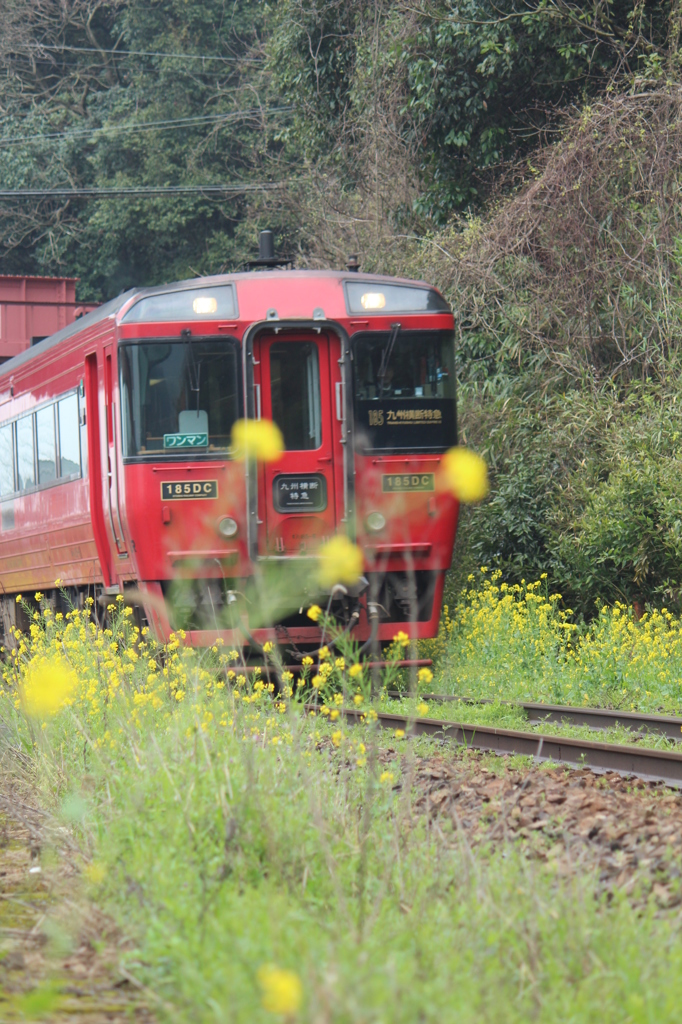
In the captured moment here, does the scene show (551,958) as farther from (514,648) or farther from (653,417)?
(653,417)

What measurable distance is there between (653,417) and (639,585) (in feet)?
5.54

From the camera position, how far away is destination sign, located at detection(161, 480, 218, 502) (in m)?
9.55

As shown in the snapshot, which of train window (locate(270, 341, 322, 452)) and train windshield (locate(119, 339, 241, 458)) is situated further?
train window (locate(270, 341, 322, 452))

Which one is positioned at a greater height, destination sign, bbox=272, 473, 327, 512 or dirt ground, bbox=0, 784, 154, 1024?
destination sign, bbox=272, 473, 327, 512

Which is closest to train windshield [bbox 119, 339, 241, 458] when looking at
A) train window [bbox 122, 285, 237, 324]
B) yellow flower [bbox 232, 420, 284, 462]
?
train window [bbox 122, 285, 237, 324]

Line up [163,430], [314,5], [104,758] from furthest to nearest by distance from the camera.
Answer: [314,5] < [163,430] < [104,758]

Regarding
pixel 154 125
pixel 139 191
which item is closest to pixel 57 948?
pixel 139 191

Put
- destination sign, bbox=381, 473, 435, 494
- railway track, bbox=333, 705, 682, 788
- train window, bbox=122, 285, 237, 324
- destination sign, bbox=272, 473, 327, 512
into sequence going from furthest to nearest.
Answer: destination sign, bbox=381, 473, 435, 494 → destination sign, bbox=272, 473, 327, 512 → train window, bbox=122, 285, 237, 324 → railway track, bbox=333, 705, 682, 788

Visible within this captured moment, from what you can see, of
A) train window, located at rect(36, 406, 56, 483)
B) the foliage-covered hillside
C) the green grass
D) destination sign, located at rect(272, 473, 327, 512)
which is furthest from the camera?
the foliage-covered hillside

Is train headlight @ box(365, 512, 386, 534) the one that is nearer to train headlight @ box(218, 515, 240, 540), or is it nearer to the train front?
the train front

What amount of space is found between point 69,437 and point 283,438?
8.64ft

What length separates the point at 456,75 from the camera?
56.6 ft

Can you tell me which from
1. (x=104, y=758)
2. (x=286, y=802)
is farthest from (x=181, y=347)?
(x=286, y=802)

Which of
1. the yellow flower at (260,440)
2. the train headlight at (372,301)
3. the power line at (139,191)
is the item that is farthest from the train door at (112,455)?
the power line at (139,191)
